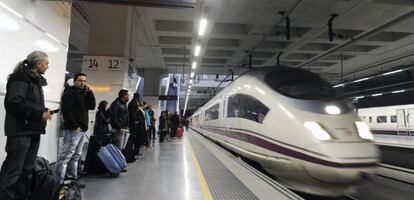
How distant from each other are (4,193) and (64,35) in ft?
8.97

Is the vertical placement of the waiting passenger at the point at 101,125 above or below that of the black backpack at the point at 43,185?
above

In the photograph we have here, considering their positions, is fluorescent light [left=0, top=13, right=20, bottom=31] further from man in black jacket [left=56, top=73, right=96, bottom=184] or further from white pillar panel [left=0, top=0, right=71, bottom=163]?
man in black jacket [left=56, top=73, right=96, bottom=184]

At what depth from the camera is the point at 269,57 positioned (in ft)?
60.0

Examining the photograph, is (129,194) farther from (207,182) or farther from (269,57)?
(269,57)

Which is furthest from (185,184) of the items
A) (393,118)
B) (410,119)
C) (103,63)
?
(393,118)

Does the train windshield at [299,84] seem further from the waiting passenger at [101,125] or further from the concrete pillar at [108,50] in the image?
the concrete pillar at [108,50]

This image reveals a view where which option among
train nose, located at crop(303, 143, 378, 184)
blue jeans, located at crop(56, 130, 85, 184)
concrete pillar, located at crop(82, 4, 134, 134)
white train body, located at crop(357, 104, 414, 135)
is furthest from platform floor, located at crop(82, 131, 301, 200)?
white train body, located at crop(357, 104, 414, 135)

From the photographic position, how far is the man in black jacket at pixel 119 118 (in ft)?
18.6

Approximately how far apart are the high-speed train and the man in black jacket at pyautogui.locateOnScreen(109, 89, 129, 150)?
2.44 meters

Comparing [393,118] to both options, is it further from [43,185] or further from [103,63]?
[43,185]

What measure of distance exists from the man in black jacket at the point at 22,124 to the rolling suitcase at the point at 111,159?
1804mm

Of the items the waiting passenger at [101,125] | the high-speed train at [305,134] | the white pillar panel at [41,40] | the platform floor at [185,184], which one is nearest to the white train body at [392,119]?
the high-speed train at [305,134]

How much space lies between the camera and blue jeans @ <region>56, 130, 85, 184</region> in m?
4.02

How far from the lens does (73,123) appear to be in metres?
4.16
